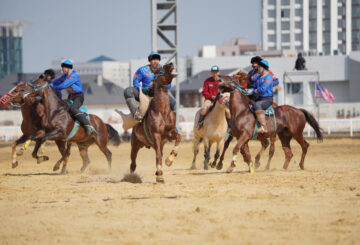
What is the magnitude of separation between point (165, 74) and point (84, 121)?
3.74m

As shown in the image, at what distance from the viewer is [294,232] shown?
7461 mm

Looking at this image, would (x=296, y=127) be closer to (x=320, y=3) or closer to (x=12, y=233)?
(x=12, y=233)

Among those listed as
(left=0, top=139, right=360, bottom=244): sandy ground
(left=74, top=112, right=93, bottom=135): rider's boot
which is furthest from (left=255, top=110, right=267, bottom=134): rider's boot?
(left=74, top=112, right=93, bottom=135): rider's boot

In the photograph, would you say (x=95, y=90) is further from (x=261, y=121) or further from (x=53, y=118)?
(x=261, y=121)

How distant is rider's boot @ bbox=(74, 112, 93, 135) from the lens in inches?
609

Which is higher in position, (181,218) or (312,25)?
(312,25)

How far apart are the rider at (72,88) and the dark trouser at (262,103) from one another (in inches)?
168

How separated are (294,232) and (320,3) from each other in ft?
366

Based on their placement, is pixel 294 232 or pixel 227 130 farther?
pixel 227 130

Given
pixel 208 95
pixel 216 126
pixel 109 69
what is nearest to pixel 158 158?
pixel 216 126

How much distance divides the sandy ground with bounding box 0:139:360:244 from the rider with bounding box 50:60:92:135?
67.4 inches

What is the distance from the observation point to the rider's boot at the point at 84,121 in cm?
1547

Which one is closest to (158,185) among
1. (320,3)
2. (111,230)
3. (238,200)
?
(238,200)

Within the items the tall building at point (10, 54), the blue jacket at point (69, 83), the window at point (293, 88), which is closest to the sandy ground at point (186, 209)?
the blue jacket at point (69, 83)
